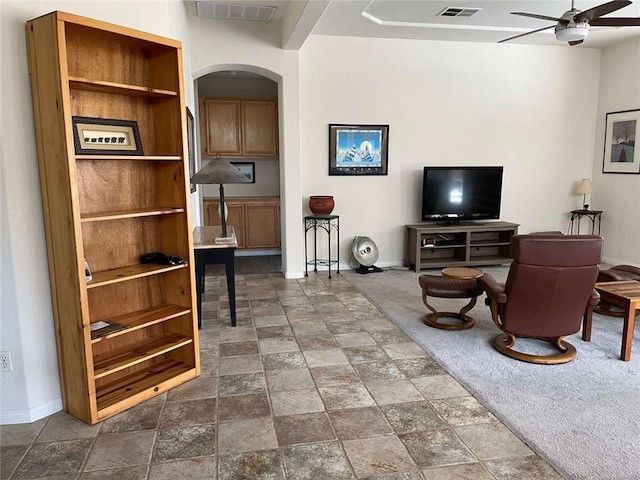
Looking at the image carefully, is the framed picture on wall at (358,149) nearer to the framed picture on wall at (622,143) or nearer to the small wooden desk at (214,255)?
the small wooden desk at (214,255)

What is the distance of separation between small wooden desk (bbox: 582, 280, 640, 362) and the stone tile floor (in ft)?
4.35

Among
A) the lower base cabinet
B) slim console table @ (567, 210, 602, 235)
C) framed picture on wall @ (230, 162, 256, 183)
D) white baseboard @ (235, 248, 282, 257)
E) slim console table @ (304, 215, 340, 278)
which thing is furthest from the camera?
framed picture on wall @ (230, 162, 256, 183)

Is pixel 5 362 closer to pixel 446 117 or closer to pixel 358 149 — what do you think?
pixel 358 149

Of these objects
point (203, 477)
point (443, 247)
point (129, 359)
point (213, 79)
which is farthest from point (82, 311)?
point (213, 79)

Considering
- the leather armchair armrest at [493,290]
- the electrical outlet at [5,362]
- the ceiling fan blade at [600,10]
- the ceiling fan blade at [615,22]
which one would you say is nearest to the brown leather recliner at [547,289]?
the leather armchair armrest at [493,290]

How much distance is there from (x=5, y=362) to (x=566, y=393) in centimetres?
318

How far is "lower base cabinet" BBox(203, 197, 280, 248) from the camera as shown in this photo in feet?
23.8

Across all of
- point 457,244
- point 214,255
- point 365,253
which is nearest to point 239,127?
point 365,253

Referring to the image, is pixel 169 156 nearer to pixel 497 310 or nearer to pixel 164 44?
pixel 164 44

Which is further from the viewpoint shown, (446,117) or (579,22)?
(446,117)

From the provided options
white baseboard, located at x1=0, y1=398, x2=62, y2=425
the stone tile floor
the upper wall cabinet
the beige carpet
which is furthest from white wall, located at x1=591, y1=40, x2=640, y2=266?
white baseboard, located at x1=0, y1=398, x2=62, y2=425

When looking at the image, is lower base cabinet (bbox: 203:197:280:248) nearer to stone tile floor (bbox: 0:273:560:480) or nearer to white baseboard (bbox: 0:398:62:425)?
stone tile floor (bbox: 0:273:560:480)

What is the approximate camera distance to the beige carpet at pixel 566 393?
2.23m

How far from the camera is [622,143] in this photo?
6.37 m
